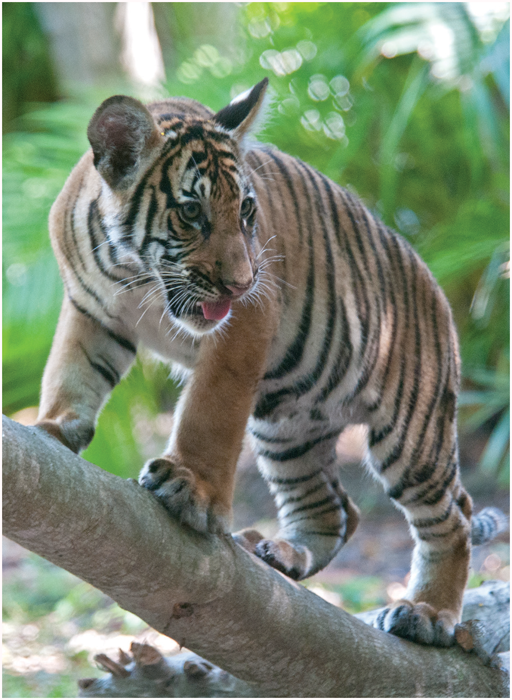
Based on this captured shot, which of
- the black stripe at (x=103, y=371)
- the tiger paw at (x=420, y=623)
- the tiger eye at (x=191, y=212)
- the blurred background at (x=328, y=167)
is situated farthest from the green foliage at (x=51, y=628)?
the tiger eye at (x=191, y=212)

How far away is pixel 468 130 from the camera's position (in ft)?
19.5

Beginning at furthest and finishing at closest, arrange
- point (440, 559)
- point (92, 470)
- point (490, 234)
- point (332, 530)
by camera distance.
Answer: point (490, 234)
point (332, 530)
point (440, 559)
point (92, 470)

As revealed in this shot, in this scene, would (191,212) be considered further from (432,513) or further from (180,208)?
(432,513)

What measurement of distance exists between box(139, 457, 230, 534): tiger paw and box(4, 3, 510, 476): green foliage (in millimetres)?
4281

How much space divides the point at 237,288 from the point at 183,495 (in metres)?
0.63

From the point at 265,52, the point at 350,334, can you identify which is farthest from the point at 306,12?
the point at 350,334

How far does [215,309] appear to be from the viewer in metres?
2.32

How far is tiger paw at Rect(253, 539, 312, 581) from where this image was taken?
294 cm

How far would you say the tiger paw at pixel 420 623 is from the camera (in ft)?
9.57

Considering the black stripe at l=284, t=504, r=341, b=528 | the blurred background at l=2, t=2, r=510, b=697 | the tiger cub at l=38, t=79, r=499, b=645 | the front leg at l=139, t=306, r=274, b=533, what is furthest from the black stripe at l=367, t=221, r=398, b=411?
the blurred background at l=2, t=2, r=510, b=697

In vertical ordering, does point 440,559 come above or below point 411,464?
below

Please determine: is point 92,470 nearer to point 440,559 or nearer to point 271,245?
point 271,245

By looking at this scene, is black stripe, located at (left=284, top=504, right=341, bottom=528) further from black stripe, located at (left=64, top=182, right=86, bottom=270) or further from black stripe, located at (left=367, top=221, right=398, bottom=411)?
black stripe, located at (left=64, top=182, right=86, bottom=270)

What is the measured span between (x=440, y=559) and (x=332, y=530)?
511 mm
